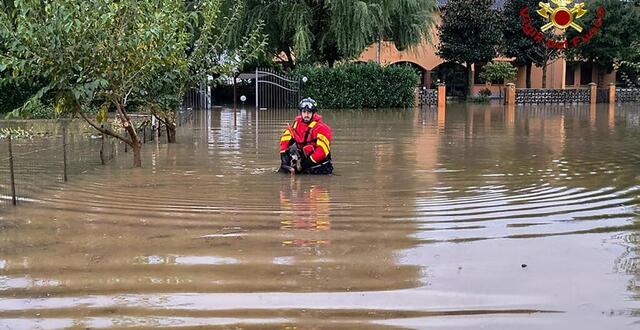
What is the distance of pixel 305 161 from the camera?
1012 centimetres

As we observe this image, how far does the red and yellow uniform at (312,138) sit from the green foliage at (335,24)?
19057 mm

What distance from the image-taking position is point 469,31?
131ft

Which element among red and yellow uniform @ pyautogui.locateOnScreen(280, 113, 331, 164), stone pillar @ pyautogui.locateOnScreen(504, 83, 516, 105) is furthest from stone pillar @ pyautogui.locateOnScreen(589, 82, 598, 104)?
red and yellow uniform @ pyautogui.locateOnScreen(280, 113, 331, 164)

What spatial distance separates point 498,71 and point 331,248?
126 feet

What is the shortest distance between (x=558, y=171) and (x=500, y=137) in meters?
6.51

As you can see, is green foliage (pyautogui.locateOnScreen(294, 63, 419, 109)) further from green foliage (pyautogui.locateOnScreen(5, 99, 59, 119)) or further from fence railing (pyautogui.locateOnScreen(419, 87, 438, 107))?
green foliage (pyautogui.locateOnScreen(5, 99, 59, 119))

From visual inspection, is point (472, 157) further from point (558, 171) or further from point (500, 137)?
point (500, 137)

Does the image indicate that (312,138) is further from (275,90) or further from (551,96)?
(551,96)

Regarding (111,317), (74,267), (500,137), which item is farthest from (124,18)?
(500,137)

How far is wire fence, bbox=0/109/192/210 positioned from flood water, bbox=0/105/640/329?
0.34 meters

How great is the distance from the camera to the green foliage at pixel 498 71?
42.2 metres

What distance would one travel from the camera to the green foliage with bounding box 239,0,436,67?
2903cm

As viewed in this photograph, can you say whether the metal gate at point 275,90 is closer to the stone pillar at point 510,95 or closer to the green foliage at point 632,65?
the stone pillar at point 510,95

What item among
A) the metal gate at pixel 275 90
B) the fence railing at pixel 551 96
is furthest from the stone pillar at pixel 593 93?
the metal gate at pixel 275 90
